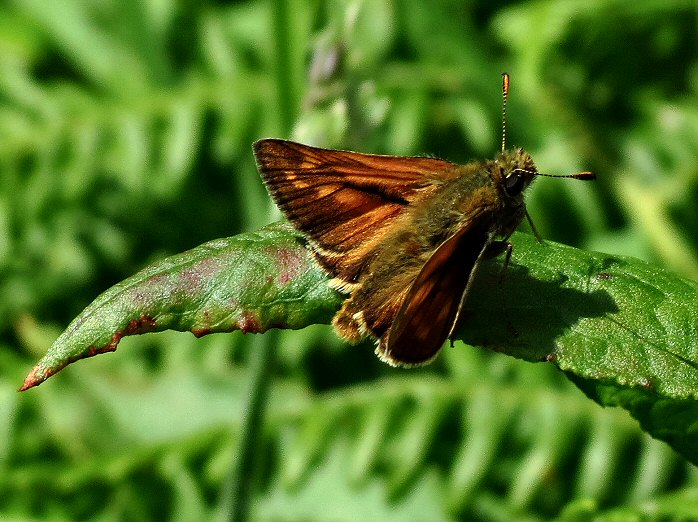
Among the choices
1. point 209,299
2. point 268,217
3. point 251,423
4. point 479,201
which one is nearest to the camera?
point 209,299

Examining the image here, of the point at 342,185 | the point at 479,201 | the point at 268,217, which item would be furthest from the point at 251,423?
the point at 479,201

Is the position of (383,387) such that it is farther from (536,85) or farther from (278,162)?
(278,162)

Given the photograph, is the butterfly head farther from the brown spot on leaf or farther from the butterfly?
the brown spot on leaf

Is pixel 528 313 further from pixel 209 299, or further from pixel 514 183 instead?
pixel 209 299

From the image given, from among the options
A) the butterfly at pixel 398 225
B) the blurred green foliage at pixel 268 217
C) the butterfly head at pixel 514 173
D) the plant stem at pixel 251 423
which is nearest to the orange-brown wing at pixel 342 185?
the butterfly at pixel 398 225

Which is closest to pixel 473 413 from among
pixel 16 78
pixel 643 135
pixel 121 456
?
pixel 121 456

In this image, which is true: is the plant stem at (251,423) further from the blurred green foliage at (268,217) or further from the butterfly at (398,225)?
the butterfly at (398,225)

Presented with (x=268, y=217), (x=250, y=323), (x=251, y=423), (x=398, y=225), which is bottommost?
(x=251, y=423)

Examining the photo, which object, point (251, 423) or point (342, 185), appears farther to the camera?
point (251, 423)
